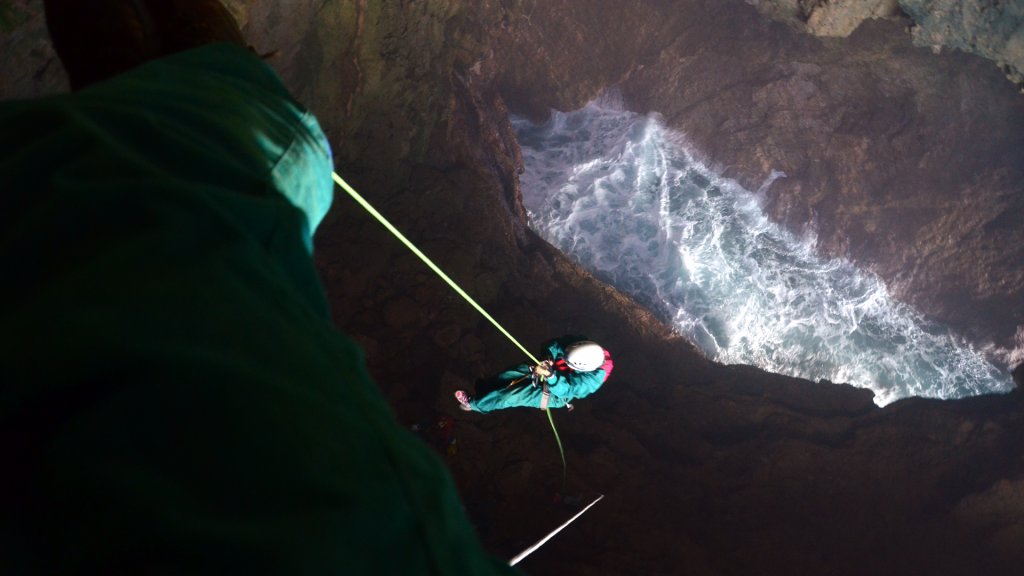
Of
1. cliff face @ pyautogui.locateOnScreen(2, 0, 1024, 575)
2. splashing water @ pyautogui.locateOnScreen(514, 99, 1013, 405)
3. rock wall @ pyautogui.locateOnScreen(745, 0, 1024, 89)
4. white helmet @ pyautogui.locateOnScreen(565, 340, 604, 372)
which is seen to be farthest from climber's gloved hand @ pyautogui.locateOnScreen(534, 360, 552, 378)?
rock wall @ pyautogui.locateOnScreen(745, 0, 1024, 89)

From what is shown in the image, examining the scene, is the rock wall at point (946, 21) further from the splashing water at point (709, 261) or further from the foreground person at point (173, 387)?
the foreground person at point (173, 387)

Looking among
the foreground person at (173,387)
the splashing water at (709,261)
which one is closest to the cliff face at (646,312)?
the splashing water at (709,261)

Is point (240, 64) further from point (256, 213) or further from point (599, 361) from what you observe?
point (599, 361)

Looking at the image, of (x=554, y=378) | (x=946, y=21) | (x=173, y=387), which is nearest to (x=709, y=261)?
(x=946, y=21)

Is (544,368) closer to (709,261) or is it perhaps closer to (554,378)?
(554,378)

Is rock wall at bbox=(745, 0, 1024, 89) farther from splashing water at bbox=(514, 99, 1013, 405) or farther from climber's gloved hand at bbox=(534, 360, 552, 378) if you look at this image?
climber's gloved hand at bbox=(534, 360, 552, 378)

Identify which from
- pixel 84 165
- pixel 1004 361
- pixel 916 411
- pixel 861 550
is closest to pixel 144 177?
pixel 84 165
